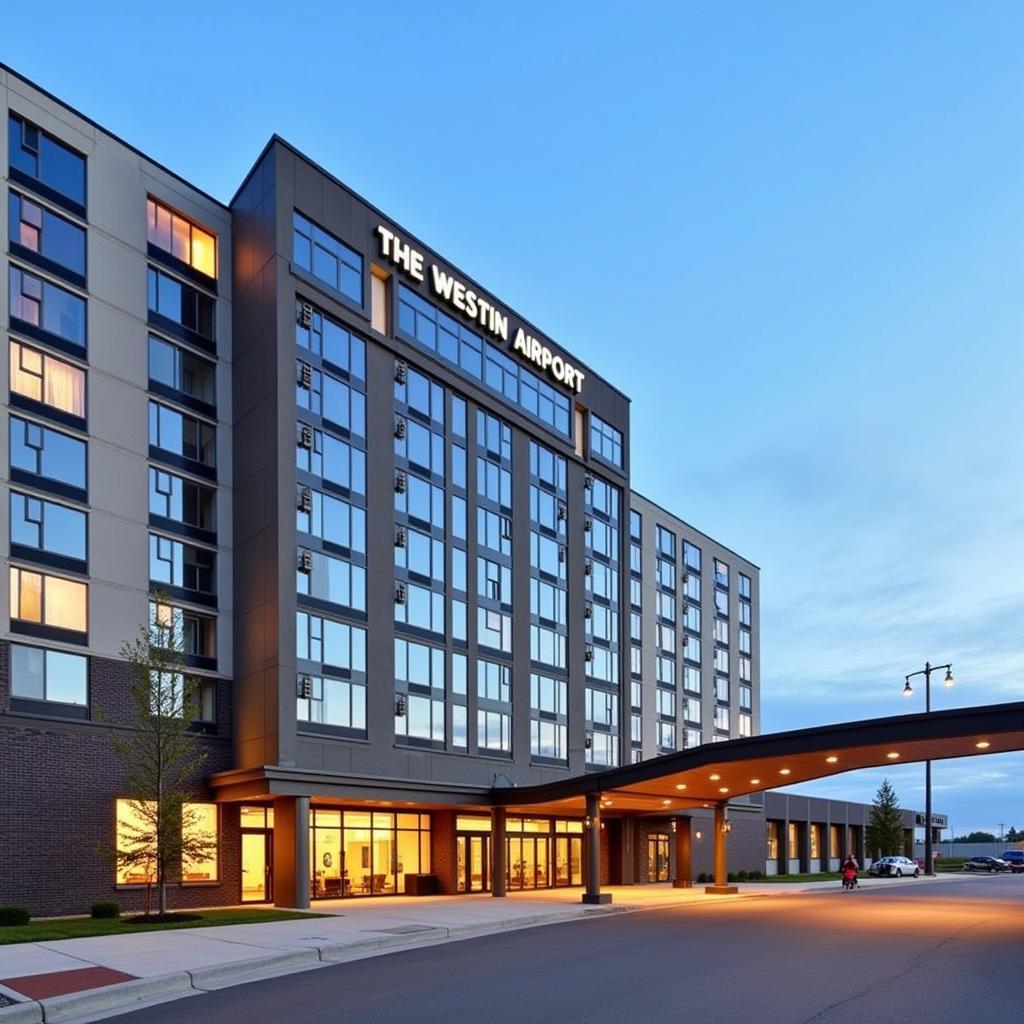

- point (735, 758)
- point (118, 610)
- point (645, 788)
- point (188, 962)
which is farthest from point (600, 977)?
point (645, 788)

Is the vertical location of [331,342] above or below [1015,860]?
above

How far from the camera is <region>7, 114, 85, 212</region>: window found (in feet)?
109

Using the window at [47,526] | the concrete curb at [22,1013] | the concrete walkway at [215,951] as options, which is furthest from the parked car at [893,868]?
the concrete curb at [22,1013]

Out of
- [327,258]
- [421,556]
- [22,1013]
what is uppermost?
[327,258]

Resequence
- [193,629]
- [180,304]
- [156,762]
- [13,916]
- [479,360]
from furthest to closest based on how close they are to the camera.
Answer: [479,360] → [180,304] → [193,629] → [156,762] → [13,916]

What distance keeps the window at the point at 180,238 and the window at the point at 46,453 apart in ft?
24.7

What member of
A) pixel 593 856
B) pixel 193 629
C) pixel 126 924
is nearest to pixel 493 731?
pixel 593 856

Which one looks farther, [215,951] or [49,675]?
[49,675]

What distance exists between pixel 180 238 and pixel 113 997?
28138 mm

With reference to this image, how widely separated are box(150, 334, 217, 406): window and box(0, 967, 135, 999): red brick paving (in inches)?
Answer: 875

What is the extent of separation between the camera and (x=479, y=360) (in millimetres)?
48625

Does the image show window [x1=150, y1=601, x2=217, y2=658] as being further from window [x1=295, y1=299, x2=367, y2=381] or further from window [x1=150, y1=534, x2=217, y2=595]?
window [x1=295, y1=299, x2=367, y2=381]

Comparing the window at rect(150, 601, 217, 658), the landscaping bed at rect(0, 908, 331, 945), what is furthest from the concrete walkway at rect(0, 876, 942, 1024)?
the window at rect(150, 601, 217, 658)

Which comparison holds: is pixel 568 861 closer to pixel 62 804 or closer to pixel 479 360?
pixel 479 360
